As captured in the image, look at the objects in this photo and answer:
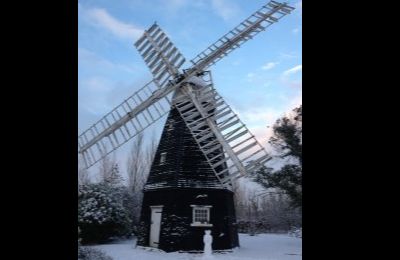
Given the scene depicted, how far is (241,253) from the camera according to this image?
9688mm

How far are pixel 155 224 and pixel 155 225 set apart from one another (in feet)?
0.09

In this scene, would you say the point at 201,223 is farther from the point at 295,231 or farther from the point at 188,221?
the point at 295,231

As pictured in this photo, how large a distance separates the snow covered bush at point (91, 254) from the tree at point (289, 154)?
5.86 metres

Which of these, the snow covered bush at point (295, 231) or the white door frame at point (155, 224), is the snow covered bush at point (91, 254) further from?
the snow covered bush at point (295, 231)

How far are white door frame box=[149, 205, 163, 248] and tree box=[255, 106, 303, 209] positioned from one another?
4.41m

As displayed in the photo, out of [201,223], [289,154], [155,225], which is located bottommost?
[155,225]

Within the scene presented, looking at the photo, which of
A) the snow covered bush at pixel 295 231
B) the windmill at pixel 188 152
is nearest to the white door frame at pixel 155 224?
the windmill at pixel 188 152

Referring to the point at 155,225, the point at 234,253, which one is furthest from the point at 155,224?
the point at 234,253

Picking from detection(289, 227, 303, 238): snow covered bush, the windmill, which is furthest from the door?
detection(289, 227, 303, 238): snow covered bush

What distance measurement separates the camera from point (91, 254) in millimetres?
9602

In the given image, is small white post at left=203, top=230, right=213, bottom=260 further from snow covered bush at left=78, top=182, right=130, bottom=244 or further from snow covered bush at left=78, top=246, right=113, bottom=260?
snow covered bush at left=78, top=182, right=130, bottom=244
